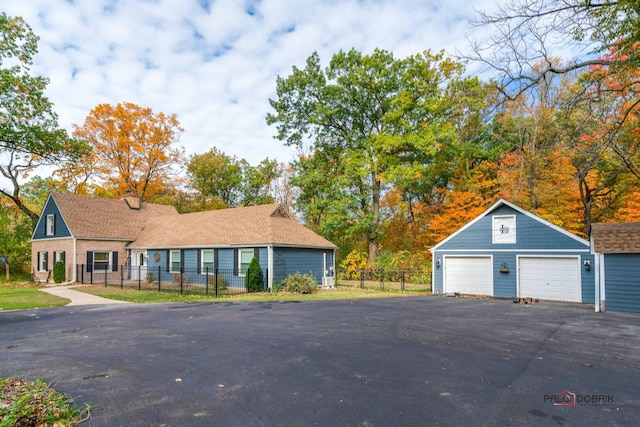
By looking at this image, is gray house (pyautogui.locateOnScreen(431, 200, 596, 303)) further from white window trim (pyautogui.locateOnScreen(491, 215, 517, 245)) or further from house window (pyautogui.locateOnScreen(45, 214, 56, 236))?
house window (pyautogui.locateOnScreen(45, 214, 56, 236))

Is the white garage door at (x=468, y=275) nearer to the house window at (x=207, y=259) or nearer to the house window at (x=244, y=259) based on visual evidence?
the house window at (x=244, y=259)

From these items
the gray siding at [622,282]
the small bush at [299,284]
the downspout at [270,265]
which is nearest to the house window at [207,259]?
the downspout at [270,265]

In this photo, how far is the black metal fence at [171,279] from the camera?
66.7 ft

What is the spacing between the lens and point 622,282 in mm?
13328

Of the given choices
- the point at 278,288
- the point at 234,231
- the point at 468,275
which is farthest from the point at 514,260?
the point at 234,231

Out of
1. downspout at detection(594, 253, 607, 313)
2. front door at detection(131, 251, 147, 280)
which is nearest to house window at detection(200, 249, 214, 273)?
front door at detection(131, 251, 147, 280)

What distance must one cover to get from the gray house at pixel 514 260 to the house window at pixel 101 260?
2091cm

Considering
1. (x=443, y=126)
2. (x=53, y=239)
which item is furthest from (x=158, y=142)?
(x=443, y=126)

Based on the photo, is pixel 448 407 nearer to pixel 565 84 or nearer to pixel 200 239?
pixel 565 84

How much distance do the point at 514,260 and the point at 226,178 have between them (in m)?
31.1

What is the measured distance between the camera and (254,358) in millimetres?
6785

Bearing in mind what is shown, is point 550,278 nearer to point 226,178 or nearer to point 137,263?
point 137,263

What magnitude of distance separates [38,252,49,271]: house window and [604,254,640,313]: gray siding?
31.8m

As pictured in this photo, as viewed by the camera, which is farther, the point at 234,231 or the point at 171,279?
the point at 171,279
